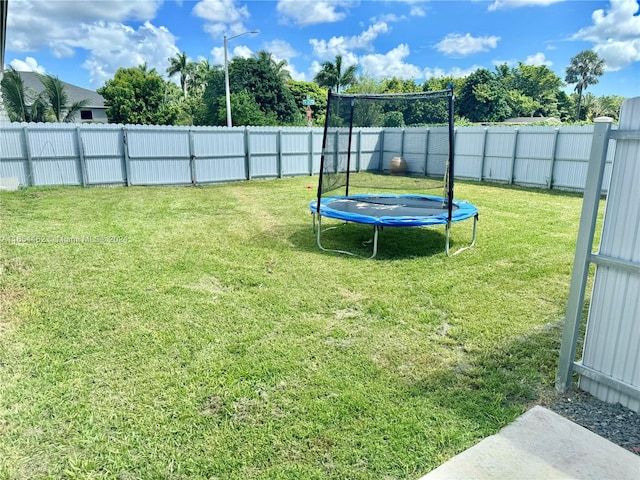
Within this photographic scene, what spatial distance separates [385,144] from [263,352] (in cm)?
1300

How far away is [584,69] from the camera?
51094 millimetres

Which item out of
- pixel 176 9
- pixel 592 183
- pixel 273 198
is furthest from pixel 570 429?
pixel 176 9

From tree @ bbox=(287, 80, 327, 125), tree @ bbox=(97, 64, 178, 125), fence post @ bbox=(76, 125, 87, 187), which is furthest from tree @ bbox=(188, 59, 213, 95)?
fence post @ bbox=(76, 125, 87, 187)

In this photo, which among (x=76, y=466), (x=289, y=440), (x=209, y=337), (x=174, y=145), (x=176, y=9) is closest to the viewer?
(x=76, y=466)

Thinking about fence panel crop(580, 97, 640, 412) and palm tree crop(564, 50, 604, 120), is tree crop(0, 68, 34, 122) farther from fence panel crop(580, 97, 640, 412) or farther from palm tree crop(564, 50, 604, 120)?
palm tree crop(564, 50, 604, 120)

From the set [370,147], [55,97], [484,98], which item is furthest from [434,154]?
[484,98]

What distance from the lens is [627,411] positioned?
2.11 meters

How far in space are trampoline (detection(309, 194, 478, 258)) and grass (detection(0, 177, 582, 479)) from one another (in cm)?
42

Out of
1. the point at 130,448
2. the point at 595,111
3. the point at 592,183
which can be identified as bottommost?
the point at 130,448

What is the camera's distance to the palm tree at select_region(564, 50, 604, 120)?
50719mm

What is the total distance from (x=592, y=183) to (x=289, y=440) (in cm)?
199

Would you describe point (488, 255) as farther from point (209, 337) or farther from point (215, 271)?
point (209, 337)

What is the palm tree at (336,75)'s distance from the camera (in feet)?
107

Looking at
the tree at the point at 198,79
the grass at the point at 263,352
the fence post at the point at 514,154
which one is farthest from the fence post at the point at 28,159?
the tree at the point at 198,79
